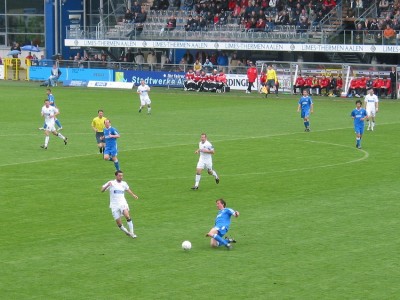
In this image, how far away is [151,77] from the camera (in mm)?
77375

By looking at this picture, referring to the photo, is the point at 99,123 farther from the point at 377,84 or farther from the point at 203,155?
the point at 377,84

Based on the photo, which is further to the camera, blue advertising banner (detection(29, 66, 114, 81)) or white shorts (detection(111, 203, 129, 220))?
blue advertising banner (detection(29, 66, 114, 81))

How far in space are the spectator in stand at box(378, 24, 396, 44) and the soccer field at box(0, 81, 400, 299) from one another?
665 inches

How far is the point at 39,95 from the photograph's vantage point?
70.0 metres

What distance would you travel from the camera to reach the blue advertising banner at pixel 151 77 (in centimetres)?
7656

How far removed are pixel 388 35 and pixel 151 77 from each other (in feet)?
62.1

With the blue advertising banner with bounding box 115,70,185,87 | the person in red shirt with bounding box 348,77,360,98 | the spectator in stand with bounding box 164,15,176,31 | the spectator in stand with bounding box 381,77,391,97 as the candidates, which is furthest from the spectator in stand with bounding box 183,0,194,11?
the spectator in stand with bounding box 381,77,391,97

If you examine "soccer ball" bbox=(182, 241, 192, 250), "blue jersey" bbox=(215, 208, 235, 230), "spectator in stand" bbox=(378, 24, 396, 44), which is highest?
"spectator in stand" bbox=(378, 24, 396, 44)

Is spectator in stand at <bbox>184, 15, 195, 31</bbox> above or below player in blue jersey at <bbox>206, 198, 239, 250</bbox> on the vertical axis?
above

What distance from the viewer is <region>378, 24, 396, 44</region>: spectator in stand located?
69500 millimetres

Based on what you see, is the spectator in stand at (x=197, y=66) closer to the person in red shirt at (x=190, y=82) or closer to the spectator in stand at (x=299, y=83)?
the person in red shirt at (x=190, y=82)

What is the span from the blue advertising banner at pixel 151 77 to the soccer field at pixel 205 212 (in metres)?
21.9

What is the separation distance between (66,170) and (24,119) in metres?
19.0

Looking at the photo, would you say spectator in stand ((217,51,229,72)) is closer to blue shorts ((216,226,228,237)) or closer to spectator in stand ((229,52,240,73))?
spectator in stand ((229,52,240,73))
